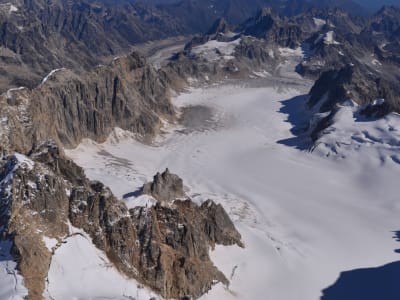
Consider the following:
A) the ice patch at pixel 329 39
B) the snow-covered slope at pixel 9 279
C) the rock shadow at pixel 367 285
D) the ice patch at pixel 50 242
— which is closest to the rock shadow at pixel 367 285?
the rock shadow at pixel 367 285

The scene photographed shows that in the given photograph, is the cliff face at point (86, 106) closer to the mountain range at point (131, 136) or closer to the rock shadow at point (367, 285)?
the mountain range at point (131, 136)

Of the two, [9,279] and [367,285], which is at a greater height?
[9,279]

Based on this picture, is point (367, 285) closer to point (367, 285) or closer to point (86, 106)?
point (367, 285)

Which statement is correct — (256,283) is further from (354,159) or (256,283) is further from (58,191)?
(354,159)

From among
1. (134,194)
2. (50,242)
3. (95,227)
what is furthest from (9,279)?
(134,194)

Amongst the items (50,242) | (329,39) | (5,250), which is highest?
(5,250)
